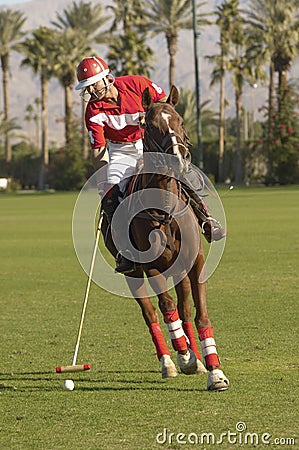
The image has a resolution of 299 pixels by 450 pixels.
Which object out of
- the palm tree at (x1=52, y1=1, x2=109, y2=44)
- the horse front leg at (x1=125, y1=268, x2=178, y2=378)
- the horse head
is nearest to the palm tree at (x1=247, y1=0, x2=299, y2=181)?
the palm tree at (x1=52, y1=1, x2=109, y2=44)

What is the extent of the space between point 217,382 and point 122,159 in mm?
2490

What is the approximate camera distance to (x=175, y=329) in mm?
9078

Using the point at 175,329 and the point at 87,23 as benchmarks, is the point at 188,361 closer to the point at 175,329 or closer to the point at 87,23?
the point at 175,329

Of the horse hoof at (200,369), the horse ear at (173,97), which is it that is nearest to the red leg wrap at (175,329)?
the horse hoof at (200,369)

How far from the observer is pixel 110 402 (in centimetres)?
816

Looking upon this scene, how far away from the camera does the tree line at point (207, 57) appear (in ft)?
245

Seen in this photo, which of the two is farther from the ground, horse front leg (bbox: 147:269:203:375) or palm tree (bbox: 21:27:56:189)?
palm tree (bbox: 21:27:56:189)

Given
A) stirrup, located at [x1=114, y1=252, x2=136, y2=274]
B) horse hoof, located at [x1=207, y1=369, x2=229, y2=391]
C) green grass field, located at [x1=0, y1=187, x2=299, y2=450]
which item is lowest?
green grass field, located at [x1=0, y1=187, x2=299, y2=450]

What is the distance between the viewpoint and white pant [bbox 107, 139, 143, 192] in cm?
950

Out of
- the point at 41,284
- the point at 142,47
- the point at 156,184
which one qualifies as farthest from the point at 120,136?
the point at 142,47

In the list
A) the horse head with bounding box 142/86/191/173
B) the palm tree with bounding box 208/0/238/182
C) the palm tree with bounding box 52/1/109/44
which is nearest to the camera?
the horse head with bounding box 142/86/191/173

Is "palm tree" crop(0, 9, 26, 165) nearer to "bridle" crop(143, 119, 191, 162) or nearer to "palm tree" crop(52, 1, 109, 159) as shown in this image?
"palm tree" crop(52, 1, 109, 159)

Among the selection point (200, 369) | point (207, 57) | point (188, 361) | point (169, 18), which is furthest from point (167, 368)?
point (207, 57)

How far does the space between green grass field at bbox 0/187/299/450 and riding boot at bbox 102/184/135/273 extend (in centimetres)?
104
